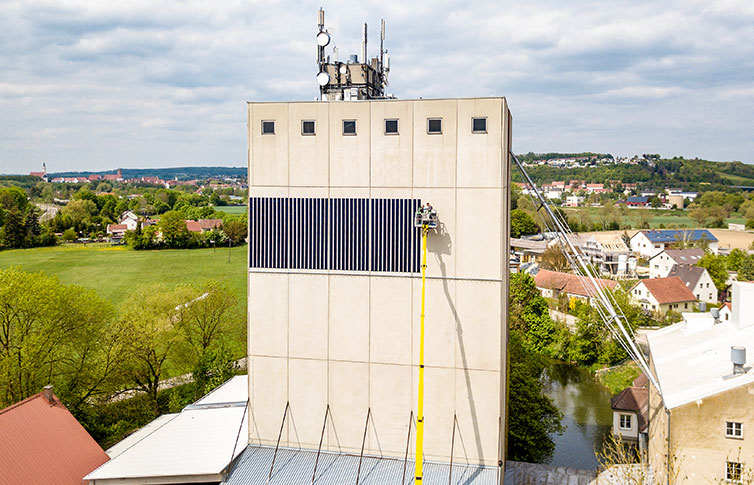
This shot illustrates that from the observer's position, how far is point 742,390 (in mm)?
20438

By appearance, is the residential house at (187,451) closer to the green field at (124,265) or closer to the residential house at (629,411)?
the residential house at (629,411)

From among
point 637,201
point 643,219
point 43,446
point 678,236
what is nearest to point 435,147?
point 43,446

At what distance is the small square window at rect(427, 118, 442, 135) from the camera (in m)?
20.6

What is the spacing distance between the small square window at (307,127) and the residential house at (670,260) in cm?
7312

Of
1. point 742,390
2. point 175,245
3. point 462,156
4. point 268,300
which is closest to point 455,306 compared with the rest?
point 462,156

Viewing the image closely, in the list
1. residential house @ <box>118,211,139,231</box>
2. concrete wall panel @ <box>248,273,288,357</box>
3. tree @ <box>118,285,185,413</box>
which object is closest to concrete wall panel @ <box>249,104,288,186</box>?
concrete wall panel @ <box>248,273,288,357</box>

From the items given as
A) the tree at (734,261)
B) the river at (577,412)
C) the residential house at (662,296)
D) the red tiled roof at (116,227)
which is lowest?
the river at (577,412)

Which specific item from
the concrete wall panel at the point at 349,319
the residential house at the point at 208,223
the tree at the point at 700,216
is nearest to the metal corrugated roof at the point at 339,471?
the concrete wall panel at the point at 349,319

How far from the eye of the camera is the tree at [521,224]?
129125mm

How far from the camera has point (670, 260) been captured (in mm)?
83688

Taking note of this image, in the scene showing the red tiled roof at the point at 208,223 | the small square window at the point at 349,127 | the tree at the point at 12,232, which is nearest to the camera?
the small square window at the point at 349,127

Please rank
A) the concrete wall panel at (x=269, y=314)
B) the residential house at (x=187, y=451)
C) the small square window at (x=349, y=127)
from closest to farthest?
the residential house at (x=187, y=451)
the small square window at (x=349, y=127)
the concrete wall panel at (x=269, y=314)

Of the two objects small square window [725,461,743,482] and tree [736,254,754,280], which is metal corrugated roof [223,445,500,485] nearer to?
small square window [725,461,743,482]

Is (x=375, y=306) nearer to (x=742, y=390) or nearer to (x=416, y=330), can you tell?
(x=416, y=330)
